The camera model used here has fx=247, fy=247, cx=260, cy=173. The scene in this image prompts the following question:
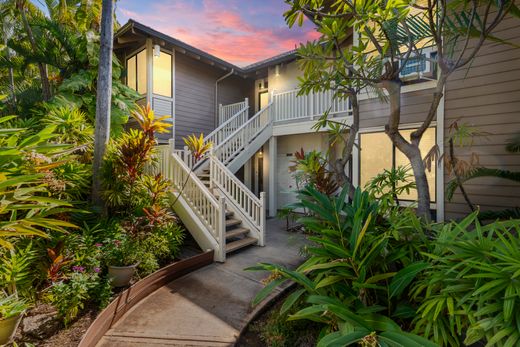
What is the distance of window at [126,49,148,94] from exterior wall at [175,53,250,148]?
1.11 m

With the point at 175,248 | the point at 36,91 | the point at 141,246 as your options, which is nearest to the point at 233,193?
the point at 175,248

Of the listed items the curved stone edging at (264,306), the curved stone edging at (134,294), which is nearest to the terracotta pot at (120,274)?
the curved stone edging at (134,294)

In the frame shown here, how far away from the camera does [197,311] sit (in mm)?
3215

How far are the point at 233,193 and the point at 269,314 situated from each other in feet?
10.7

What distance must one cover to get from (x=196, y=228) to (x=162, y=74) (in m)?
6.38

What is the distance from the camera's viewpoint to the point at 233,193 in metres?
6.05

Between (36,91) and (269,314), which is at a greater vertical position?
(36,91)

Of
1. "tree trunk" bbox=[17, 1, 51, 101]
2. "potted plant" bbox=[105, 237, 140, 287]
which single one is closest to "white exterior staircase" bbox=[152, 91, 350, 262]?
"potted plant" bbox=[105, 237, 140, 287]

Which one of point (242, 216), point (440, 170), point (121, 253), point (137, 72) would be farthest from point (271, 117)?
point (121, 253)

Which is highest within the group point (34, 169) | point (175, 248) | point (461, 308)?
point (34, 169)

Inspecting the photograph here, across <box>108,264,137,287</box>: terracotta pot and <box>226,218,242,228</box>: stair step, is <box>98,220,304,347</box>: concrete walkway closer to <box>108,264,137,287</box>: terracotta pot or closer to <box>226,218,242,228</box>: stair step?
<box>108,264,137,287</box>: terracotta pot

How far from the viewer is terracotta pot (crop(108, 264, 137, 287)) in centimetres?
345

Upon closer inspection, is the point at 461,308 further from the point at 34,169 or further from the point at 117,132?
the point at 117,132

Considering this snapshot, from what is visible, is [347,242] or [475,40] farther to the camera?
[475,40]
